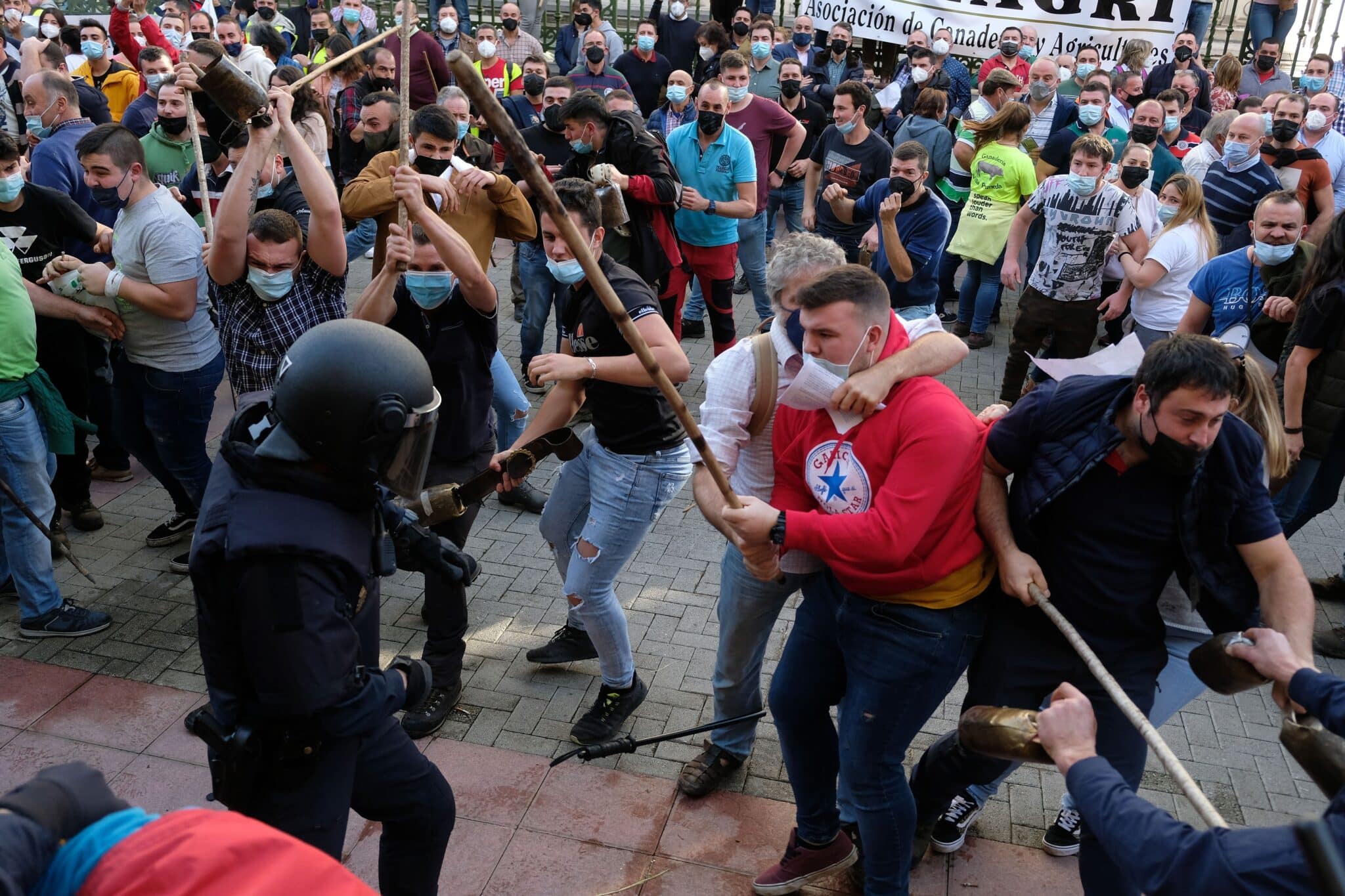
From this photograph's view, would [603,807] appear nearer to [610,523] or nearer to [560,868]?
[560,868]

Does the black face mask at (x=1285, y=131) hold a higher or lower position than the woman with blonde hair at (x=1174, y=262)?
higher

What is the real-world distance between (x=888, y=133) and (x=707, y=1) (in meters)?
8.23

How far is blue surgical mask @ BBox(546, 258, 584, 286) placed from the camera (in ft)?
13.5

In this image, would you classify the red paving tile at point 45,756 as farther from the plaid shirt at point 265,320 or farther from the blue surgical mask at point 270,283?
the blue surgical mask at point 270,283

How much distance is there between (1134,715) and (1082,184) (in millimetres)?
5214

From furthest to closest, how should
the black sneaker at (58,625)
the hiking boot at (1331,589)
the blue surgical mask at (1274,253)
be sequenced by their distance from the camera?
the hiking boot at (1331,589) → the blue surgical mask at (1274,253) → the black sneaker at (58,625)

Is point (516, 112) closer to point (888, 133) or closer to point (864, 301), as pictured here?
point (888, 133)

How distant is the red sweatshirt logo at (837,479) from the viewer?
9.97 ft

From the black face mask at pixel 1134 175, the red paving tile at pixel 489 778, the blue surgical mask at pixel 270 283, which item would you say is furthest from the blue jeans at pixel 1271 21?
the red paving tile at pixel 489 778

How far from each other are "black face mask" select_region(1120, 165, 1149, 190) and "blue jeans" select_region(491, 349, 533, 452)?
4.46 metres

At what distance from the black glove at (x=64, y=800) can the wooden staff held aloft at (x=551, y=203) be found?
1343 millimetres

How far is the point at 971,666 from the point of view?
3262 millimetres

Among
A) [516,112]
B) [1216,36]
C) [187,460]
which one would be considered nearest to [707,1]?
[1216,36]

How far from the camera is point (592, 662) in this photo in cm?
482
